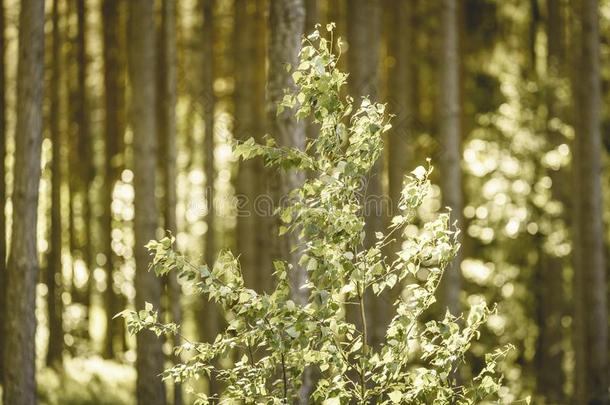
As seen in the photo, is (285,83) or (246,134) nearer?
(285,83)

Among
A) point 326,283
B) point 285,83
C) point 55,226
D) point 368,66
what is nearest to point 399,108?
point 368,66

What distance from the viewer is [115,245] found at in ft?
81.3

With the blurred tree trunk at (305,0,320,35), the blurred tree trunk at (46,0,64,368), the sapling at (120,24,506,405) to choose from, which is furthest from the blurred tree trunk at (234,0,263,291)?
the sapling at (120,24,506,405)

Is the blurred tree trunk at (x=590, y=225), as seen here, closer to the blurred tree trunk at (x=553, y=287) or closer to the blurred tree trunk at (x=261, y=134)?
the blurred tree trunk at (x=553, y=287)

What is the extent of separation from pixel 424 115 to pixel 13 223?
12.4 meters

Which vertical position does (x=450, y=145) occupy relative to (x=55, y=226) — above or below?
above

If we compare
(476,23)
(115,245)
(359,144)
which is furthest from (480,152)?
(359,144)

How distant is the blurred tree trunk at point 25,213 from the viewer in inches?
350

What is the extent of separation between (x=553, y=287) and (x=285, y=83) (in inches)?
399

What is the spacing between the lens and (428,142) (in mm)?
19219

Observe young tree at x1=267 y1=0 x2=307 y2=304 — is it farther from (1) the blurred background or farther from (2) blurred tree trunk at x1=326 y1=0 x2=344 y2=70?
(2) blurred tree trunk at x1=326 y1=0 x2=344 y2=70

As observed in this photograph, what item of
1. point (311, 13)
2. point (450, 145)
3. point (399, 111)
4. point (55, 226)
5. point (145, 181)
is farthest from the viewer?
point (55, 226)

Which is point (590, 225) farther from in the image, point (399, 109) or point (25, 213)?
point (25, 213)

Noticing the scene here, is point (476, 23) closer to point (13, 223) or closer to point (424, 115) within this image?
point (424, 115)
